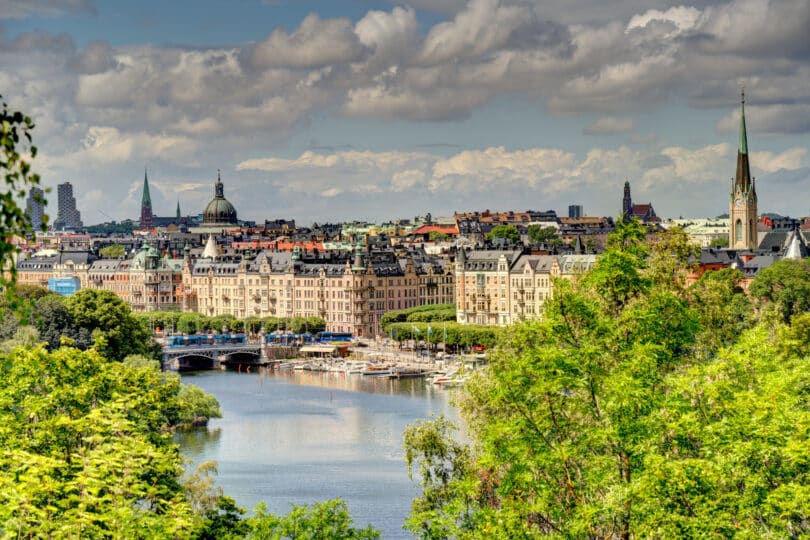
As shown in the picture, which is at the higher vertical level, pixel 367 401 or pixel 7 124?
pixel 7 124

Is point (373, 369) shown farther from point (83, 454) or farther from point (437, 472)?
point (83, 454)

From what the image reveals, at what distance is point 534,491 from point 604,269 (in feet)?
16.7

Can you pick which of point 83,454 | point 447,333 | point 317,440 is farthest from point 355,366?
point 83,454

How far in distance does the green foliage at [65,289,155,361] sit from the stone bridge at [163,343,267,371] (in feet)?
44.2

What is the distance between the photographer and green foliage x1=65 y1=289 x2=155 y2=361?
7325 centimetres

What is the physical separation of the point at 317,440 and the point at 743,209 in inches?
2710

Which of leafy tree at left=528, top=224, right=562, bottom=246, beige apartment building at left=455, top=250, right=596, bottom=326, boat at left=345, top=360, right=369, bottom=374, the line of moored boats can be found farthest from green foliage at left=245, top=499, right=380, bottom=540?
leafy tree at left=528, top=224, right=562, bottom=246

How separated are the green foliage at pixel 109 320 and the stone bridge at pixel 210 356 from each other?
44.2ft

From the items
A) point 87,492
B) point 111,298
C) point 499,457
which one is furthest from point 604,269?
point 111,298

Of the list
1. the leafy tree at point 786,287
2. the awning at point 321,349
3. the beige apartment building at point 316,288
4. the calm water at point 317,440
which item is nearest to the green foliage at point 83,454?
the calm water at point 317,440

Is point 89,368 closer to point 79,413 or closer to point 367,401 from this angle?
point 79,413

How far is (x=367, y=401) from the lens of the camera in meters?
75.5

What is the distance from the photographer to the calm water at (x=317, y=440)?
151 ft

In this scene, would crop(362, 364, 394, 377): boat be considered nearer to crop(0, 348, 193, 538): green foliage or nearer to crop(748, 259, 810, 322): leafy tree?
crop(748, 259, 810, 322): leafy tree
